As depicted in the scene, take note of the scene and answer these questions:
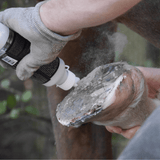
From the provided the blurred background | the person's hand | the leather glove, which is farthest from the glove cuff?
the blurred background

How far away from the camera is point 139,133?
0.25m

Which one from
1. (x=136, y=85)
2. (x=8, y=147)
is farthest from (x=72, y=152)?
(x=8, y=147)

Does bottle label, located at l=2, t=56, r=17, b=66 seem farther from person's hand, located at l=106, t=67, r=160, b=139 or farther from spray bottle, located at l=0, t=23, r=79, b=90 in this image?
person's hand, located at l=106, t=67, r=160, b=139

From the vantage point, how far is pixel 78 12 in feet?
1.39

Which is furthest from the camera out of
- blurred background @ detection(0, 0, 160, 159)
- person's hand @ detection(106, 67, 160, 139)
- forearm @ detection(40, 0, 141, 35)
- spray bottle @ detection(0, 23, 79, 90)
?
blurred background @ detection(0, 0, 160, 159)

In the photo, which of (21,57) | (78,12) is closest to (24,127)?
(21,57)

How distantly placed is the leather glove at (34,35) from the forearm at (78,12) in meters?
0.02

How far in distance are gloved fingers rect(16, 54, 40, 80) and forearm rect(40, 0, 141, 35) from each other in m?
0.12

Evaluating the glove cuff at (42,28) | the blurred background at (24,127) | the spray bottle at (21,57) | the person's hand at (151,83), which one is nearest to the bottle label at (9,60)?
the spray bottle at (21,57)

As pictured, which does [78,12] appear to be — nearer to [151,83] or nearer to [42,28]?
[42,28]

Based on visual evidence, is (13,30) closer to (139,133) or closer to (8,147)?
(139,133)

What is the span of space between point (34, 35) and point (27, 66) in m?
0.11

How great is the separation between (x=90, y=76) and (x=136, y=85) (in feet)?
0.57

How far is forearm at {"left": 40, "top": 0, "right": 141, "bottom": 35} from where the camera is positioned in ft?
1.33
